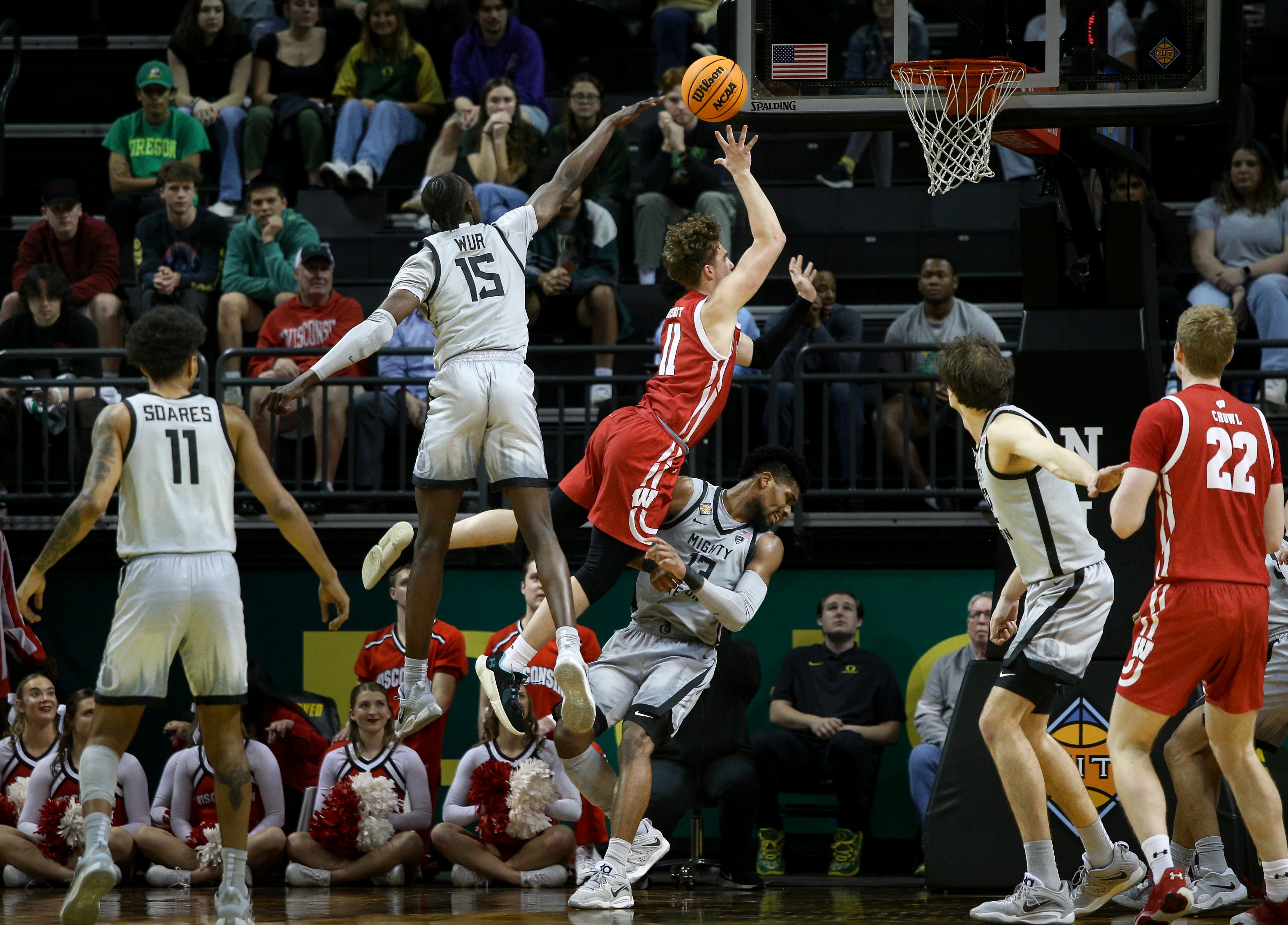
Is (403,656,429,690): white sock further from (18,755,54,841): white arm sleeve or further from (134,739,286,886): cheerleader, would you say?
(18,755,54,841): white arm sleeve

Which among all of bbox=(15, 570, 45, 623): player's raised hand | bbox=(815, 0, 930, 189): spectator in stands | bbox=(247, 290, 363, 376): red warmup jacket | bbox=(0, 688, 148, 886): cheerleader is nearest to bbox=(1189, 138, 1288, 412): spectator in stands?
bbox=(815, 0, 930, 189): spectator in stands

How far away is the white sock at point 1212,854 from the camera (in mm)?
6758

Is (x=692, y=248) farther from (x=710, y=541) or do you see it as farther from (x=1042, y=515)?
(x=1042, y=515)

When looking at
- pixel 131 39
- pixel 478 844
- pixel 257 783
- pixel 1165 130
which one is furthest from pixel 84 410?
pixel 1165 130

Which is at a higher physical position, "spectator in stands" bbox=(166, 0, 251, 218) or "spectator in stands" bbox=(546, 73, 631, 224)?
"spectator in stands" bbox=(166, 0, 251, 218)

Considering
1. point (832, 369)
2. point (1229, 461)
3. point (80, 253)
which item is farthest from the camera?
point (80, 253)

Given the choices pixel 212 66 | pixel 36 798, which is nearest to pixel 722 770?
pixel 36 798

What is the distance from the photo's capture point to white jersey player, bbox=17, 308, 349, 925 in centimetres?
575

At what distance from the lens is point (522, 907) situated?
729cm

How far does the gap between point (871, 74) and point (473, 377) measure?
291 inches

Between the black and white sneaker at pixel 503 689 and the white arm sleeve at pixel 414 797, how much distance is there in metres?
2.29

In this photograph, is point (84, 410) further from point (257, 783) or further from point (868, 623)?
A: point (868, 623)

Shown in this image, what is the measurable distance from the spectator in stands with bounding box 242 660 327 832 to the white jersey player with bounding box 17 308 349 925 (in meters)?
3.56

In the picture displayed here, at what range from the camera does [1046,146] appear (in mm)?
7449
